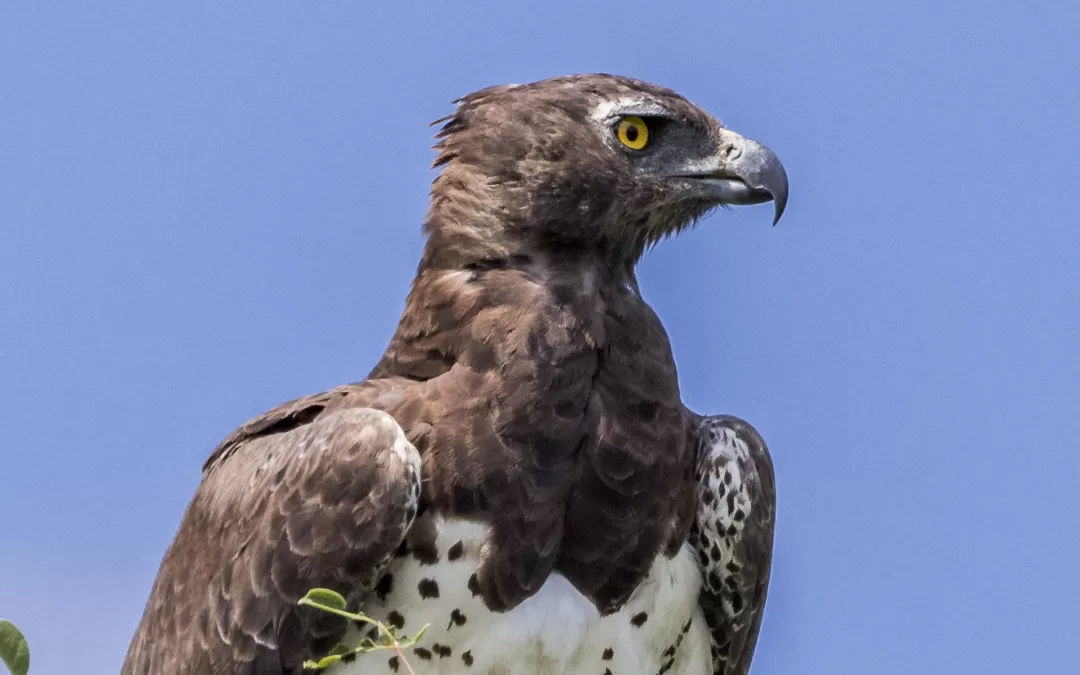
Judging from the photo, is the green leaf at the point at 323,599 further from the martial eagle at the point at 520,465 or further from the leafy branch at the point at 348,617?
the martial eagle at the point at 520,465

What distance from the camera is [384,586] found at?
6.94 m

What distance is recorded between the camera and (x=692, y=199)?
8.02 metres

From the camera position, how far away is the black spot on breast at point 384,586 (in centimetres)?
693

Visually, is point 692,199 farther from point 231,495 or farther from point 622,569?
point 231,495

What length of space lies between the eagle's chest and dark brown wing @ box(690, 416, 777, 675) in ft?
2.53

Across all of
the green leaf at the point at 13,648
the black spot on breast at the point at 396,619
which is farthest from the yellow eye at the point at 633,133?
the green leaf at the point at 13,648

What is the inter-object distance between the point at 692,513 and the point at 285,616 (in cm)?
199

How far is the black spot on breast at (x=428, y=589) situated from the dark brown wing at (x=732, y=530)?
145 centimetres

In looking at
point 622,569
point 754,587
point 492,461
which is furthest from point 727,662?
point 492,461

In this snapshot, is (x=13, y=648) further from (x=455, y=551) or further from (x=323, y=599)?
(x=455, y=551)

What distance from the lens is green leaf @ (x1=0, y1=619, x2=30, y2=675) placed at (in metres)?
3.89

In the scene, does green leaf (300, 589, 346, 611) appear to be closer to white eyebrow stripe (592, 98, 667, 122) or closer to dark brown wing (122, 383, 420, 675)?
dark brown wing (122, 383, 420, 675)

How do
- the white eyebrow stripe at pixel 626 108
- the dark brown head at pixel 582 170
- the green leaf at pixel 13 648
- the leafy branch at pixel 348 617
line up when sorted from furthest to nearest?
the white eyebrow stripe at pixel 626 108
the dark brown head at pixel 582 170
the leafy branch at pixel 348 617
the green leaf at pixel 13 648

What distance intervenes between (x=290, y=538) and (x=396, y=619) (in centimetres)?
56
